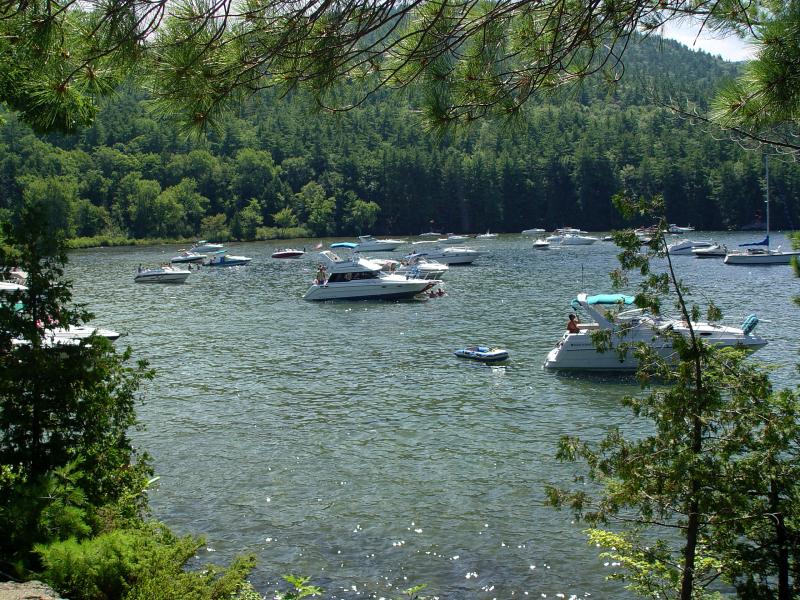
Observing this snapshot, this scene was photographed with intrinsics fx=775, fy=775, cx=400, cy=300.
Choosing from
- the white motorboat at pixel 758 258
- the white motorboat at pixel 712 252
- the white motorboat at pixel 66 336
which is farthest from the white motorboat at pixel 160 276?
the white motorboat at pixel 712 252

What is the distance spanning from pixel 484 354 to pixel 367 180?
359 feet

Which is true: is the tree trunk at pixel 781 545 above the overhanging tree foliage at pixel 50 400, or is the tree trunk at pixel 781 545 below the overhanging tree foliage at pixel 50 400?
below

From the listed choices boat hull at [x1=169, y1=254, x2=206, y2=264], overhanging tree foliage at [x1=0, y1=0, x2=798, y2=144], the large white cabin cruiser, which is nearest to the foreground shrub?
overhanging tree foliage at [x1=0, y1=0, x2=798, y2=144]

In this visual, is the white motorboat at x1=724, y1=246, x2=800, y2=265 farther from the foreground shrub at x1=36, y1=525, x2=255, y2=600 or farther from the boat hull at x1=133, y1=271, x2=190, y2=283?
the foreground shrub at x1=36, y1=525, x2=255, y2=600

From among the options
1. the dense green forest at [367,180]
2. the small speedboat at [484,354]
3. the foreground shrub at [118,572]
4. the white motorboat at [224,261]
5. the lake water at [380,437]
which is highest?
the dense green forest at [367,180]

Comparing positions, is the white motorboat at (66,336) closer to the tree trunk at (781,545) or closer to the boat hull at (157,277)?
the tree trunk at (781,545)

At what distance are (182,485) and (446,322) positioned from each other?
20.6 m

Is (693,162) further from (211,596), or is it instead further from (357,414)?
(211,596)

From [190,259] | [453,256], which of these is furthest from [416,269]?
[190,259]

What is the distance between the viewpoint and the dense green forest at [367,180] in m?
114

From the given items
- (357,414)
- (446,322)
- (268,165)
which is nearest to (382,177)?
(268,165)

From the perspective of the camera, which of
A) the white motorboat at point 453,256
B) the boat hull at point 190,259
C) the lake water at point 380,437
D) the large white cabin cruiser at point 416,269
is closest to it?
the lake water at point 380,437

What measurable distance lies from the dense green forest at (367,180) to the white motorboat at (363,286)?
72.7 meters

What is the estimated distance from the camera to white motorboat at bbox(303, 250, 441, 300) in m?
42.1
